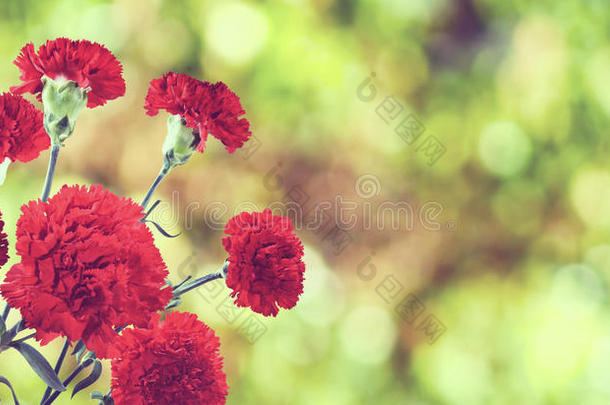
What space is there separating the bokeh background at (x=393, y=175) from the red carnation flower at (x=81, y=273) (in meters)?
0.66

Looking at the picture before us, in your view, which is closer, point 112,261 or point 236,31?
point 112,261

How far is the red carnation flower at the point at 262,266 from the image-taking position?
38 centimetres

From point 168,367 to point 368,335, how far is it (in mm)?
710

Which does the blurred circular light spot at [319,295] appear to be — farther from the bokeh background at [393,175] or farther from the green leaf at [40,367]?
the green leaf at [40,367]

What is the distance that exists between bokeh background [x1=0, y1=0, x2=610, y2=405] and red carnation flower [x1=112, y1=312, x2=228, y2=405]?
0.59 meters

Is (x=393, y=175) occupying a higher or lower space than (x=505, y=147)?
lower

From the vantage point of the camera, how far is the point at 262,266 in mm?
388

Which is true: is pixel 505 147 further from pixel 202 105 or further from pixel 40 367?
pixel 40 367

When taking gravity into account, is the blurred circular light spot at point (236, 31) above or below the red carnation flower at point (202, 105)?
above

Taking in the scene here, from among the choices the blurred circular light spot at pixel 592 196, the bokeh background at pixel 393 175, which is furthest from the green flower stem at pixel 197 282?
the blurred circular light spot at pixel 592 196

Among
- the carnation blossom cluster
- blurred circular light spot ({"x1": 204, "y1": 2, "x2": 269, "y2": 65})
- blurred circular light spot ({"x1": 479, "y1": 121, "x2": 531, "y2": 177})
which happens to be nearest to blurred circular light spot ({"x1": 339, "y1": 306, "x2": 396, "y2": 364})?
blurred circular light spot ({"x1": 479, "y1": 121, "x2": 531, "y2": 177})

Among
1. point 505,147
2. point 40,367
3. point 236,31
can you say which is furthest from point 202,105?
point 505,147

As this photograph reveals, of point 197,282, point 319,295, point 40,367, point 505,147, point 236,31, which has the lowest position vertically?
point 40,367

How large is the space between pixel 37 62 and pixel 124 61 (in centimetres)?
66
